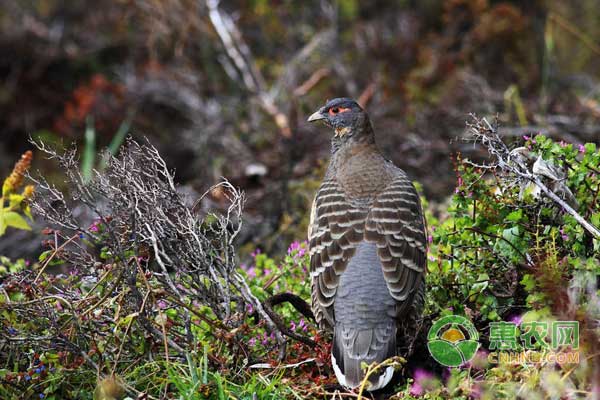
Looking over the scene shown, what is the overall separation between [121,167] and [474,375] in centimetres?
217

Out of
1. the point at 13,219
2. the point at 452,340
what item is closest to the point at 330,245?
the point at 452,340

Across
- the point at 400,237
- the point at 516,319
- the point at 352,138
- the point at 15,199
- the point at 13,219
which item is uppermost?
the point at 352,138

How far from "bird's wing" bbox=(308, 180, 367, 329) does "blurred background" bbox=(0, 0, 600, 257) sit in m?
3.11

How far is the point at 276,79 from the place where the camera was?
11.1m

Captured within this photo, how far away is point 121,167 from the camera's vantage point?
13.2ft

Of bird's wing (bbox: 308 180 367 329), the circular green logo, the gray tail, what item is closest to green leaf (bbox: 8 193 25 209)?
bird's wing (bbox: 308 180 367 329)

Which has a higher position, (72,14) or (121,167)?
(72,14)

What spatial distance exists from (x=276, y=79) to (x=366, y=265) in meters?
7.29

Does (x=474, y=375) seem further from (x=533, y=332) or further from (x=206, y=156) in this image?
(x=206, y=156)

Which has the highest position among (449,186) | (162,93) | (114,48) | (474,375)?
(114,48)

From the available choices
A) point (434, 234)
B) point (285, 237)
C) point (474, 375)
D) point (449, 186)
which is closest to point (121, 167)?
point (434, 234)

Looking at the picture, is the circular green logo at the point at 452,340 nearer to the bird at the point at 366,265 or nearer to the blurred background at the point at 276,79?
the bird at the point at 366,265

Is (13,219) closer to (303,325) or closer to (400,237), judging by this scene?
(303,325)

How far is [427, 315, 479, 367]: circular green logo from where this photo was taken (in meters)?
3.85
